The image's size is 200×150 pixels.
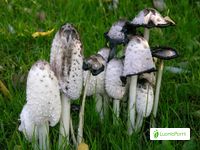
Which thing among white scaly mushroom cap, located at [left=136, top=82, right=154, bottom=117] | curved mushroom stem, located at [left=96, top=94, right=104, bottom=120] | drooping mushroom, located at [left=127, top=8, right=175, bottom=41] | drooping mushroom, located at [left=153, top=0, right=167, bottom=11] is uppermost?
drooping mushroom, located at [left=127, top=8, right=175, bottom=41]

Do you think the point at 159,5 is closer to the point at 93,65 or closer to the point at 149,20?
the point at 149,20

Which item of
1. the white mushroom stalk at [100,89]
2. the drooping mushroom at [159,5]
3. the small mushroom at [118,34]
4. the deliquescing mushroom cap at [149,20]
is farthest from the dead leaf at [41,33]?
the deliquescing mushroom cap at [149,20]

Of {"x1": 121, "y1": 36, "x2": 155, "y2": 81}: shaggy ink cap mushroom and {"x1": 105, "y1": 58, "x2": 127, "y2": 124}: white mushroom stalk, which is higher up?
{"x1": 121, "y1": 36, "x2": 155, "y2": 81}: shaggy ink cap mushroom

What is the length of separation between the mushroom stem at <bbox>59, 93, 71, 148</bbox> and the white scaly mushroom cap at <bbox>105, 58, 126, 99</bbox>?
0.64 feet

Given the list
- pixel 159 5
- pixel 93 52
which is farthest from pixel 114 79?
pixel 159 5

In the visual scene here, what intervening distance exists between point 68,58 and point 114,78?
0.26m

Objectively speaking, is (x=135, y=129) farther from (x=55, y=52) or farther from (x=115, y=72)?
(x=55, y=52)

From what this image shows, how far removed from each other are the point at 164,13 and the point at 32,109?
2.02m

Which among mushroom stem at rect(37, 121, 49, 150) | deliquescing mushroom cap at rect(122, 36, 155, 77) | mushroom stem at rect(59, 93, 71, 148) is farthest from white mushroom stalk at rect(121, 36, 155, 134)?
mushroom stem at rect(37, 121, 49, 150)

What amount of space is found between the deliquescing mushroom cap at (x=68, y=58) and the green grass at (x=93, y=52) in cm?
27

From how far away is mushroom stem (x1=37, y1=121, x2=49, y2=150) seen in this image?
195 centimetres

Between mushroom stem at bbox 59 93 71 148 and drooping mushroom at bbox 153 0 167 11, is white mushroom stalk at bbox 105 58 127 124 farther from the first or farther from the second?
drooping mushroom at bbox 153 0 167 11

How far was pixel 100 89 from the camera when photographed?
212cm

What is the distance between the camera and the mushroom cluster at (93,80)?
6.00 feet
